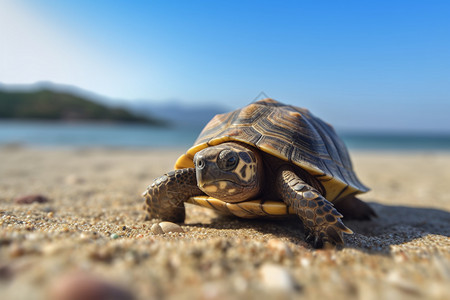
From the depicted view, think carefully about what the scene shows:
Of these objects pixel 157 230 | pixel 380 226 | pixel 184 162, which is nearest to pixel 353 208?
pixel 380 226

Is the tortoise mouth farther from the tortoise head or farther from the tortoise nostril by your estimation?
the tortoise nostril

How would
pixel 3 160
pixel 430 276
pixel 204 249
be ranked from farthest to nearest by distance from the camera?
1. pixel 3 160
2. pixel 204 249
3. pixel 430 276

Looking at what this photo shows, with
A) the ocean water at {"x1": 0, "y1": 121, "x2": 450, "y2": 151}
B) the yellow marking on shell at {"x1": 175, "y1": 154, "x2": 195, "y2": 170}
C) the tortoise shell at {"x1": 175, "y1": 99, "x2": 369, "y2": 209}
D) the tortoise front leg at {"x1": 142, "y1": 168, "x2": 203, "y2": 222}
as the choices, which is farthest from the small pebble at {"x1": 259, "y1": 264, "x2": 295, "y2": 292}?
the ocean water at {"x1": 0, "y1": 121, "x2": 450, "y2": 151}

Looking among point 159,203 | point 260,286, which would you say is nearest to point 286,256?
point 260,286

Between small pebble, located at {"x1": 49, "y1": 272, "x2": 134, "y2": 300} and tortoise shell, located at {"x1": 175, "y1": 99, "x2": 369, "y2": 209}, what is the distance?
4.96 ft

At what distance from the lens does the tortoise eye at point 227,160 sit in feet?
7.88

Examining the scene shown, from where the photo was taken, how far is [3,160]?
30.1ft

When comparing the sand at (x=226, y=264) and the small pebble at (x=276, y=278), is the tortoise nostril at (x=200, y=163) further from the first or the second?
the small pebble at (x=276, y=278)

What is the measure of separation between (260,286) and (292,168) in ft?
5.41

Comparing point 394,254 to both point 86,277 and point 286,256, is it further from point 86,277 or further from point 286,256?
point 86,277

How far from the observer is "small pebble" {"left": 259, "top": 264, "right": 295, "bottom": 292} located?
1294mm

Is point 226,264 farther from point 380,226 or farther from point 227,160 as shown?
point 380,226

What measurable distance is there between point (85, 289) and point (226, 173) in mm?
1475

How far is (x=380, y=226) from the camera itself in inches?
129
